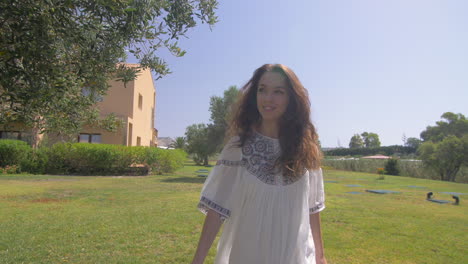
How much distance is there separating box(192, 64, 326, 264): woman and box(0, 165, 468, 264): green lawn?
3.54 m

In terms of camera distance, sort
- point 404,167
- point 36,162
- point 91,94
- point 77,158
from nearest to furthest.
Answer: point 91,94 < point 36,162 < point 77,158 < point 404,167

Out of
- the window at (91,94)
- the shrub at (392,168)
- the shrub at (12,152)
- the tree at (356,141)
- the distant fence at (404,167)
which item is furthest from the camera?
the tree at (356,141)

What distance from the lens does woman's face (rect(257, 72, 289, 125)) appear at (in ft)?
5.69

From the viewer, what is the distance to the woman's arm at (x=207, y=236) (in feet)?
4.75

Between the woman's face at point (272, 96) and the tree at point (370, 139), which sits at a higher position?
the tree at point (370, 139)

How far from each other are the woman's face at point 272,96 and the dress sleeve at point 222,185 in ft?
0.93

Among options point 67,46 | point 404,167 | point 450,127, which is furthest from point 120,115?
point 450,127

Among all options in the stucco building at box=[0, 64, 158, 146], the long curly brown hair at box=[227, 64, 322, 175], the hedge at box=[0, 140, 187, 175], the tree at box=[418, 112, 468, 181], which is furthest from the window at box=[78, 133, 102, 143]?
the tree at box=[418, 112, 468, 181]

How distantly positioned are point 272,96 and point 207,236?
822 mm

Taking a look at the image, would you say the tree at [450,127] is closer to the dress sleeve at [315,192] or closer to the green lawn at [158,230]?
the green lawn at [158,230]

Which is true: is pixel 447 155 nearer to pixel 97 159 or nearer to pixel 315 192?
pixel 97 159

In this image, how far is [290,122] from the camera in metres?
1.82

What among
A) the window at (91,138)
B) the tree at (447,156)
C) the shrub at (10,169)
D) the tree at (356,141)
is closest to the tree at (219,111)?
the window at (91,138)

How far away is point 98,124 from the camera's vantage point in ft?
14.0
